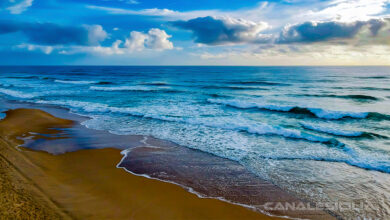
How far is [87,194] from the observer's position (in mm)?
5617

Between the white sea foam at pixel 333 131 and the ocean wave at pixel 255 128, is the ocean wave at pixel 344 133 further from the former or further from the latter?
the ocean wave at pixel 255 128

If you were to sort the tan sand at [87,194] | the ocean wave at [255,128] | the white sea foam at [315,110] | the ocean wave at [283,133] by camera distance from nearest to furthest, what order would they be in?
the tan sand at [87,194]
the ocean wave at [283,133]
the ocean wave at [255,128]
the white sea foam at [315,110]

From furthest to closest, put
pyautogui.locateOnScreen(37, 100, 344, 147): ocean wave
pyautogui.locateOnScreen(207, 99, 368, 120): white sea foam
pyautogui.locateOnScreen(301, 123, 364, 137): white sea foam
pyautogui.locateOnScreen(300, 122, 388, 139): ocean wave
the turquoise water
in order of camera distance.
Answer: pyautogui.locateOnScreen(207, 99, 368, 120): white sea foam
pyautogui.locateOnScreen(301, 123, 364, 137): white sea foam
pyautogui.locateOnScreen(300, 122, 388, 139): ocean wave
pyautogui.locateOnScreen(37, 100, 344, 147): ocean wave
the turquoise water

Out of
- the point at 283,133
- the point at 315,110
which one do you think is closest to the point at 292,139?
the point at 283,133

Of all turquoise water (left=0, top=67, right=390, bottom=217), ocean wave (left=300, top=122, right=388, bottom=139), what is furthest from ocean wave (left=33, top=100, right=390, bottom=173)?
ocean wave (left=300, top=122, right=388, bottom=139)

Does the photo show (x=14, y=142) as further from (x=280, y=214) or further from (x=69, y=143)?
(x=280, y=214)

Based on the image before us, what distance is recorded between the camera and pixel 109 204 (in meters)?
5.26

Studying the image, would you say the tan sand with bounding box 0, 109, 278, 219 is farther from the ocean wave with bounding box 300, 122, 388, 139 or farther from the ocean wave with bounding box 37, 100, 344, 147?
the ocean wave with bounding box 300, 122, 388, 139

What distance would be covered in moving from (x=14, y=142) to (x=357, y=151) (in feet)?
47.2

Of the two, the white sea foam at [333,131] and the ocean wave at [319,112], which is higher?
the ocean wave at [319,112]

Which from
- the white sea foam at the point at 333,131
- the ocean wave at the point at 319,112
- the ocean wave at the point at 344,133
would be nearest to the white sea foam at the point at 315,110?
the ocean wave at the point at 319,112

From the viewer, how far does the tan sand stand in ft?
15.4

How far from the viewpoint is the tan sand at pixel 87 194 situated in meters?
4.70

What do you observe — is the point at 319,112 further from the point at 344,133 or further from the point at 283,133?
the point at 283,133
